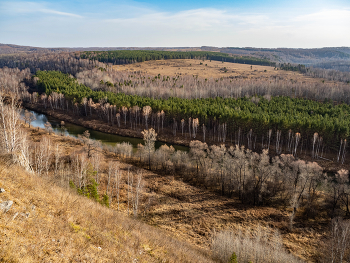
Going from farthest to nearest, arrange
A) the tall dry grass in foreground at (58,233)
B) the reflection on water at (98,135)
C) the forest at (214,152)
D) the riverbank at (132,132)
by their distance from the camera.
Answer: the reflection on water at (98,135), the riverbank at (132,132), the forest at (214,152), the tall dry grass in foreground at (58,233)

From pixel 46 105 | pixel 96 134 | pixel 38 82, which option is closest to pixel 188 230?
pixel 96 134

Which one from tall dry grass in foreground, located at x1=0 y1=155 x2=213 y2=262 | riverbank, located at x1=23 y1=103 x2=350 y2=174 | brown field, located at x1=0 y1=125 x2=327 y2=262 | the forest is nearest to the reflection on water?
riverbank, located at x1=23 y1=103 x2=350 y2=174

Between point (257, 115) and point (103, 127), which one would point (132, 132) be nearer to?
point (103, 127)

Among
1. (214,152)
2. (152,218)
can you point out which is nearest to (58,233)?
(152,218)

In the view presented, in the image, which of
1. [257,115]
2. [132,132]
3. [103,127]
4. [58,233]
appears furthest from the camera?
[103,127]

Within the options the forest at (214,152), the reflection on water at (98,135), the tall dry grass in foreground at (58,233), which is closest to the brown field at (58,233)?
the tall dry grass in foreground at (58,233)

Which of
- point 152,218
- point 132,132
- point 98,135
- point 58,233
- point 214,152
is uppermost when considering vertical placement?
point 58,233

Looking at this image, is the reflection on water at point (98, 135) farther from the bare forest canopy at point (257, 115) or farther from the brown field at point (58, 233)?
the brown field at point (58, 233)

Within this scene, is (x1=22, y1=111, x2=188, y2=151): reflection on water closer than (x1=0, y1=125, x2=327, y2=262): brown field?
No

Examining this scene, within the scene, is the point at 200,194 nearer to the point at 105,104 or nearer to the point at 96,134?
the point at 96,134

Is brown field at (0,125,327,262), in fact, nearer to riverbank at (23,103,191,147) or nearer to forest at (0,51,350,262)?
forest at (0,51,350,262)
